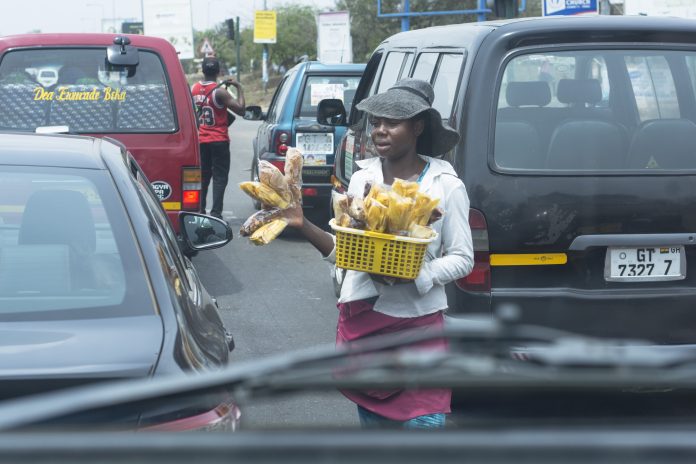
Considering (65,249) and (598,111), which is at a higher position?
(598,111)

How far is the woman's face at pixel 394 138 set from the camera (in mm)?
4188

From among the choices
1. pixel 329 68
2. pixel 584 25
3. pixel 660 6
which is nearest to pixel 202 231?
pixel 584 25

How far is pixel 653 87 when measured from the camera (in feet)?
18.6

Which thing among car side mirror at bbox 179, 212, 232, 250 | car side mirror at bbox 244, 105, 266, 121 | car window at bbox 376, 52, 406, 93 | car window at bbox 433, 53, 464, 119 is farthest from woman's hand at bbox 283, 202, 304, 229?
car side mirror at bbox 244, 105, 266, 121

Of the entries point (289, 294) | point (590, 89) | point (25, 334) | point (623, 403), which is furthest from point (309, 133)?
point (623, 403)

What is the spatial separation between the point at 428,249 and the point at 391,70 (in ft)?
10.9

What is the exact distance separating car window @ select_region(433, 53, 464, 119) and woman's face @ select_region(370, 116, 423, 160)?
1.16 meters

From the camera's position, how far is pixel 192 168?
8.72 meters

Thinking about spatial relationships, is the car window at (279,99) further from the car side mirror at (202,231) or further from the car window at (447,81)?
the car side mirror at (202,231)

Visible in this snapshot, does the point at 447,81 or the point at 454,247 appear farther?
the point at 447,81

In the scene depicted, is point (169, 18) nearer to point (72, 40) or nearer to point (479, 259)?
point (72, 40)

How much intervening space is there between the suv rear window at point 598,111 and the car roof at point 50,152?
76.0 inches

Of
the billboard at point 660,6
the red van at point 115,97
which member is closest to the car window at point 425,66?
the red van at point 115,97

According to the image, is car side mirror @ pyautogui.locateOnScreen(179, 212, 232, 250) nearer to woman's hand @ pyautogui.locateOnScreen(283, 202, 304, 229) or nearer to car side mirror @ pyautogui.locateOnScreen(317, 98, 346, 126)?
woman's hand @ pyautogui.locateOnScreen(283, 202, 304, 229)
